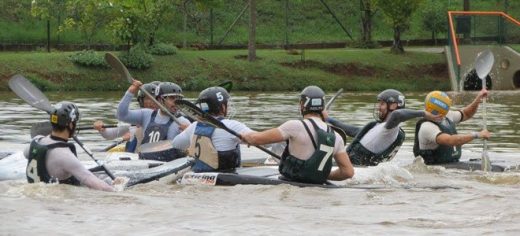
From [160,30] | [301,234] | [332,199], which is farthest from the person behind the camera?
[160,30]

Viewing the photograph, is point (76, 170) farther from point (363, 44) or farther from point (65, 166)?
point (363, 44)

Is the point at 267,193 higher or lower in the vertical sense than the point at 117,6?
lower

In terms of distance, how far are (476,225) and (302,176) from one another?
6.88ft

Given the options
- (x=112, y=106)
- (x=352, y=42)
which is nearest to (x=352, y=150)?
(x=112, y=106)

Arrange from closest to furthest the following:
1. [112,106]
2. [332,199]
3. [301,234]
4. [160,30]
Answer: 1. [301,234]
2. [332,199]
3. [112,106]
4. [160,30]

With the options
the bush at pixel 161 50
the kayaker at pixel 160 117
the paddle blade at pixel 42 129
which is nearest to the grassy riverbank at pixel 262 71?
the bush at pixel 161 50

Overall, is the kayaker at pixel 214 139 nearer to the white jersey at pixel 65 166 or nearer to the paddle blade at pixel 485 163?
the white jersey at pixel 65 166

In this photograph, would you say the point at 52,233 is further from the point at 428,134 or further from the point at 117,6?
the point at 117,6

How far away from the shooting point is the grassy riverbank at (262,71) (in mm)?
36906

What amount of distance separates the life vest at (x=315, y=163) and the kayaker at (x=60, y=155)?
1972 millimetres

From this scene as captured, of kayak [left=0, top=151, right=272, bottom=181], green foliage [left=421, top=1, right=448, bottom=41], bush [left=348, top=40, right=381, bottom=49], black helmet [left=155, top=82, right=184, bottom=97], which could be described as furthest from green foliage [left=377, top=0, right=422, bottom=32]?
kayak [left=0, top=151, right=272, bottom=181]

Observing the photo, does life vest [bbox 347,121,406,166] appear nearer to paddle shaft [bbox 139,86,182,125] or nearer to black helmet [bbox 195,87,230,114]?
paddle shaft [bbox 139,86,182,125]

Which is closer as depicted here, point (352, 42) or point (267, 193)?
point (267, 193)

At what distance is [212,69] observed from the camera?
3847cm
